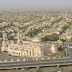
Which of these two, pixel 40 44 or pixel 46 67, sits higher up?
pixel 40 44

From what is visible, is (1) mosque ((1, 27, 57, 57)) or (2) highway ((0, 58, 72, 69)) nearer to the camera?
(2) highway ((0, 58, 72, 69))

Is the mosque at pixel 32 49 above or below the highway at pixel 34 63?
above

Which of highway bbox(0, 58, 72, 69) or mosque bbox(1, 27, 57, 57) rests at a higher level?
mosque bbox(1, 27, 57, 57)

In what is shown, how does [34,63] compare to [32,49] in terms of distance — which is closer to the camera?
[34,63]

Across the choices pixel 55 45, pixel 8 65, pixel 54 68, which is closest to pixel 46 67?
pixel 54 68

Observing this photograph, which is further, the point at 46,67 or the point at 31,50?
the point at 31,50

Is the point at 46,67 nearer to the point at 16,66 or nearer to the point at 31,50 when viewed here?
the point at 16,66

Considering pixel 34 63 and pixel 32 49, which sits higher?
pixel 32 49

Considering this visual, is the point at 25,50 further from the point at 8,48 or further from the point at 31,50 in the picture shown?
the point at 8,48

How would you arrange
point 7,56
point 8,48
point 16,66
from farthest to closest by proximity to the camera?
point 8,48, point 7,56, point 16,66

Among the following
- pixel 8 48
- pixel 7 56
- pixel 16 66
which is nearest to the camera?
pixel 16 66

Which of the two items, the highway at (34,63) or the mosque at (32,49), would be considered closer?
the highway at (34,63)
